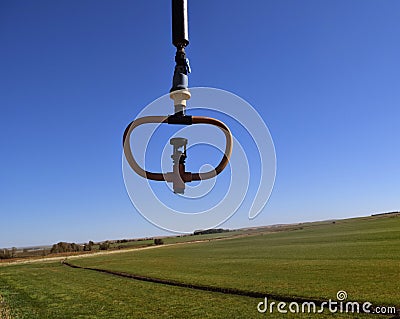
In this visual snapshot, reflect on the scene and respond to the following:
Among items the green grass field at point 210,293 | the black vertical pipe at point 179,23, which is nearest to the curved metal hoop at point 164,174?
the black vertical pipe at point 179,23

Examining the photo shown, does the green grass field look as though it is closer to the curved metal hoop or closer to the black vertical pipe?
the curved metal hoop

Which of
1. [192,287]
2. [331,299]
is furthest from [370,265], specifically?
[192,287]

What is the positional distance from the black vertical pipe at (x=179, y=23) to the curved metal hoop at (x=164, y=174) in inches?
23.3

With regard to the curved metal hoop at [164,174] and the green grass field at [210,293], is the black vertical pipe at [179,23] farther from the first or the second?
the green grass field at [210,293]

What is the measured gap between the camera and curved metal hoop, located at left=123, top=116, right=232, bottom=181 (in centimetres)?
291

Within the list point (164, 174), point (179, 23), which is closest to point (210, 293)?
point (164, 174)

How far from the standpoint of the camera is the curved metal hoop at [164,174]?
291 centimetres

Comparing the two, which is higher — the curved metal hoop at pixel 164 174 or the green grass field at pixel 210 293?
the curved metal hoop at pixel 164 174

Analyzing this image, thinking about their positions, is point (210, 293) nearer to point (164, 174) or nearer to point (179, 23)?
point (164, 174)

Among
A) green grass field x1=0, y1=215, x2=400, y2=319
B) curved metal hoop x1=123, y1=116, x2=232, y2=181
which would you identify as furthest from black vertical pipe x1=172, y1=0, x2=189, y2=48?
green grass field x1=0, y1=215, x2=400, y2=319

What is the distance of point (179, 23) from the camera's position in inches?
115

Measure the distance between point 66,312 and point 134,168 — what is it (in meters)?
27.4

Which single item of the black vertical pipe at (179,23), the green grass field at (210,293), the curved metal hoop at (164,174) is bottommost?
the green grass field at (210,293)

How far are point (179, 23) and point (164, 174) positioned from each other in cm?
116
